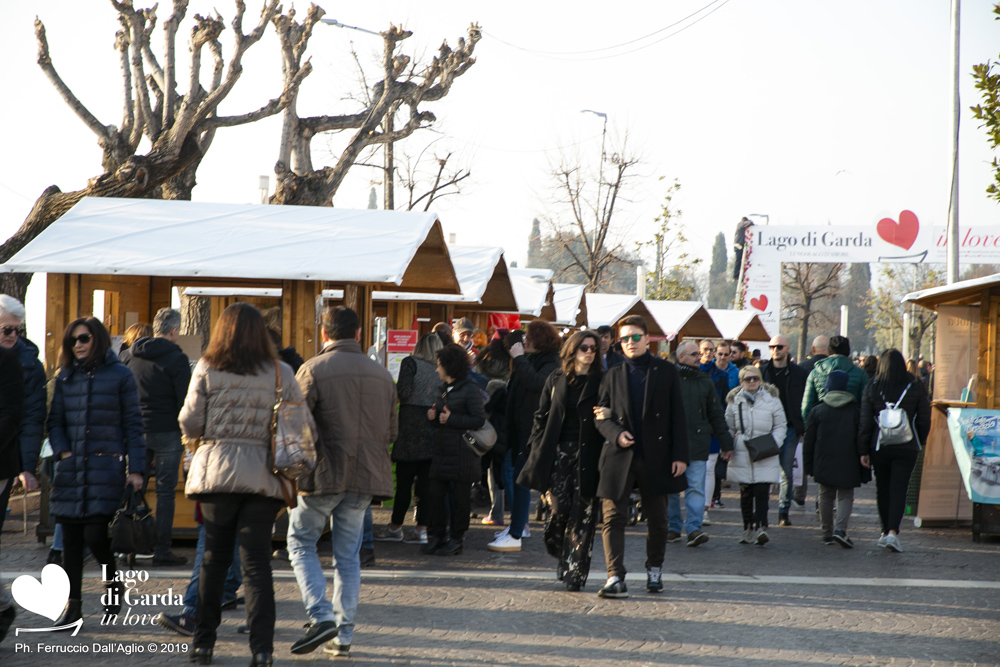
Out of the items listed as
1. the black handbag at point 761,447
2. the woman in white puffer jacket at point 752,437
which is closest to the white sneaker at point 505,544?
the woman in white puffer jacket at point 752,437

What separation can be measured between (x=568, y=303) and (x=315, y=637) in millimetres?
16096

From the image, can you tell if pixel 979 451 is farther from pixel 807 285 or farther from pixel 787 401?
pixel 807 285

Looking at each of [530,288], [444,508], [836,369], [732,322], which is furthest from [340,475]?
[732,322]

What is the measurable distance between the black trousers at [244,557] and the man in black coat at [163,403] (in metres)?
2.68

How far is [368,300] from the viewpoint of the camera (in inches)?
394

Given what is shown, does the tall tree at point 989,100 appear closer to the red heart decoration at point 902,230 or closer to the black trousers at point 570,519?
the black trousers at point 570,519

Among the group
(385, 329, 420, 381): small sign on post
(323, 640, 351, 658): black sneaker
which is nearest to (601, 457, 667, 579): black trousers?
(323, 640, 351, 658): black sneaker

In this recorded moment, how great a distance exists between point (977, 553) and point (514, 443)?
4.52 meters

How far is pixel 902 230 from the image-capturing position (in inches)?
1431

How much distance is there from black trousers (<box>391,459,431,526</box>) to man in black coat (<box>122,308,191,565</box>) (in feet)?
6.25

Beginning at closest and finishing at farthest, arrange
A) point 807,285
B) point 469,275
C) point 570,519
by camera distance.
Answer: point 570,519 → point 469,275 → point 807,285

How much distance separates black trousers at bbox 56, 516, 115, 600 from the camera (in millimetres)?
5762

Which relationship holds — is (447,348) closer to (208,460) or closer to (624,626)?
(624,626)

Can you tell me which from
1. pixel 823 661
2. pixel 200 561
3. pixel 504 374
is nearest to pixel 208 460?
pixel 200 561
